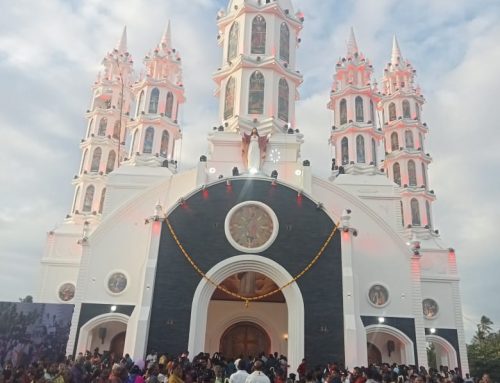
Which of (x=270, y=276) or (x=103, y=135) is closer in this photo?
(x=270, y=276)

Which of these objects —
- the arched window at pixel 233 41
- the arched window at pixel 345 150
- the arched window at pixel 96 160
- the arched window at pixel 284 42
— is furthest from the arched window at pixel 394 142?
the arched window at pixel 96 160

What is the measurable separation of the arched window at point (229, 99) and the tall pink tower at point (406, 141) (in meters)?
14.9

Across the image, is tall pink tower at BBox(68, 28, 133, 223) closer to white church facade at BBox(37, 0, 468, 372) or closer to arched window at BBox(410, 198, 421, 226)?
white church facade at BBox(37, 0, 468, 372)

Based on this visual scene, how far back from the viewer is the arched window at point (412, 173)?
125 feet

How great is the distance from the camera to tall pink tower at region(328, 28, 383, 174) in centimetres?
3609

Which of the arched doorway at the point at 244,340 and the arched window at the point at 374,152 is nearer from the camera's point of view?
the arched doorway at the point at 244,340

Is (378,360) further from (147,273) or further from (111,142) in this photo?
(111,142)

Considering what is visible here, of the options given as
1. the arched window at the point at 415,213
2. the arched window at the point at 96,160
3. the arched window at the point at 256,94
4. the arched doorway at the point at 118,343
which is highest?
the arched window at the point at 256,94

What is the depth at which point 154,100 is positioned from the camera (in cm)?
3828

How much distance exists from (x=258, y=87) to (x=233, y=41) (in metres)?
5.38

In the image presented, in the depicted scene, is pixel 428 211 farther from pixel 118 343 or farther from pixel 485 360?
pixel 118 343

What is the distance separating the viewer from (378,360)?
1116 inches

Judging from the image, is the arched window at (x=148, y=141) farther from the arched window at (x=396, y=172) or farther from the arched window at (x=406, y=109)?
the arched window at (x=406, y=109)

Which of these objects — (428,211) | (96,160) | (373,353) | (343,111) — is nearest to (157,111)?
(96,160)
